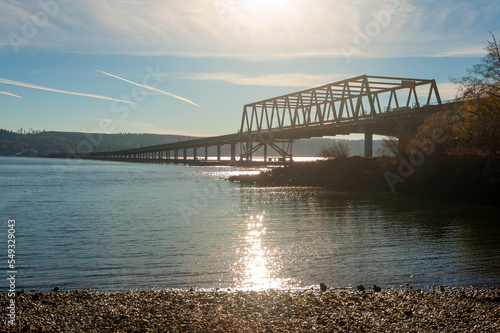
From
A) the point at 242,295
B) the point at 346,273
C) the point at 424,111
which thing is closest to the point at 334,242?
the point at 346,273

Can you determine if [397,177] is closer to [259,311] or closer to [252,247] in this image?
[252,247]

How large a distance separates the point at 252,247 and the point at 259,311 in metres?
8.00

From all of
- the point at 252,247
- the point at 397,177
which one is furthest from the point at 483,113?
the point at 252,247

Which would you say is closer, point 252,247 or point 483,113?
point 252,247

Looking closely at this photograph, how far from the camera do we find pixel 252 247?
18.1 m

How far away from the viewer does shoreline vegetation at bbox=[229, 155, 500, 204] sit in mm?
39125

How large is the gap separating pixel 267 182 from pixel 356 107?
2090 centimetres

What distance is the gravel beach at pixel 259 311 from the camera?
896 cm

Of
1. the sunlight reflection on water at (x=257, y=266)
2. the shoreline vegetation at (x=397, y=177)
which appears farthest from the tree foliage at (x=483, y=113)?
the sunlight reflection on water at (x=257, y=266)

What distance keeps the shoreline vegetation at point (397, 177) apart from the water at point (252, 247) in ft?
26.9

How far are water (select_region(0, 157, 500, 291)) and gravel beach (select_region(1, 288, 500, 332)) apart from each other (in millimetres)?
1210

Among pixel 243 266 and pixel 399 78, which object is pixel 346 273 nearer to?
pixel 243 266

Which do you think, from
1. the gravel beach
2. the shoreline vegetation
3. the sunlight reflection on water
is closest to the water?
the sunlight reflection on water

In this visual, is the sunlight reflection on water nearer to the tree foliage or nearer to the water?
the water
